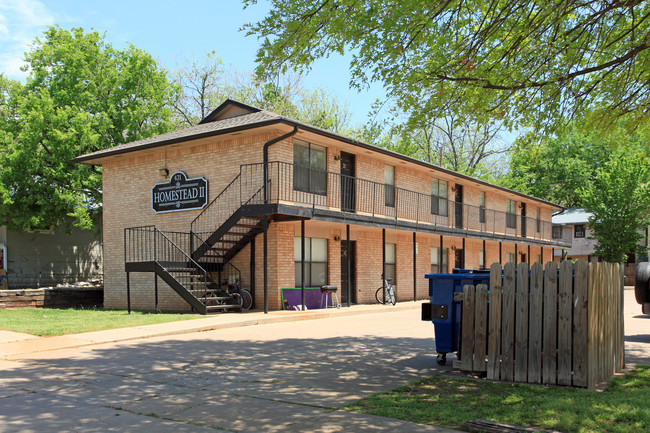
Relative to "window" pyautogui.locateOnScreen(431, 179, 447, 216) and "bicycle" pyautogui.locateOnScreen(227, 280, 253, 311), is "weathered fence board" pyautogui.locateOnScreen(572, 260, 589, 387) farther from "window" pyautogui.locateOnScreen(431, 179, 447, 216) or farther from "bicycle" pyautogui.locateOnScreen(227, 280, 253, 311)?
"window" pyautogui.locateOnScreen(431, 179, 447, 216)

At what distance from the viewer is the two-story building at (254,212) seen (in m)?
17.8

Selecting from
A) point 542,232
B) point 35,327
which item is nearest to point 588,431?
point 35,327

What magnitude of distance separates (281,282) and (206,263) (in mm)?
2418

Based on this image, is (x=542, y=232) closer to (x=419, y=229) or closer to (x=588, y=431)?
(x=419, y=229)

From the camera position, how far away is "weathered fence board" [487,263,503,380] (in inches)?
279

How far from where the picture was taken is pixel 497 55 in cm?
988

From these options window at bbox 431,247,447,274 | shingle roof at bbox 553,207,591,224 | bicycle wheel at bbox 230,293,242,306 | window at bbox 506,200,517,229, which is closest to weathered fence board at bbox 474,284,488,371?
bicycle wheel at bbox 230,293,242,306

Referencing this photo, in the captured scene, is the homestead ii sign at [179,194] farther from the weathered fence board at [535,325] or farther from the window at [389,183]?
the weathered fence board at [535,325]

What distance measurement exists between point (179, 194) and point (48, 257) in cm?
1254

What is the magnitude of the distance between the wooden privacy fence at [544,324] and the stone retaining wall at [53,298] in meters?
17.4

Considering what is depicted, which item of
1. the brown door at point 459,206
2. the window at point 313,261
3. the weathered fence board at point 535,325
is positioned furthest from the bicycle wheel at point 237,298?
the brown door at point 459,206

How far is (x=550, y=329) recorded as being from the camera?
673 centimetres

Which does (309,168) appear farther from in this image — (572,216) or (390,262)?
(572,216)

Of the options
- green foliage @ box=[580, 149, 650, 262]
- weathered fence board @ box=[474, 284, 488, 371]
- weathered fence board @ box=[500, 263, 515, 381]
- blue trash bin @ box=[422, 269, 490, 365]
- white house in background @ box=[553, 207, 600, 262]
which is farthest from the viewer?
white house in background @ box=[553, 207, 600, 262]
